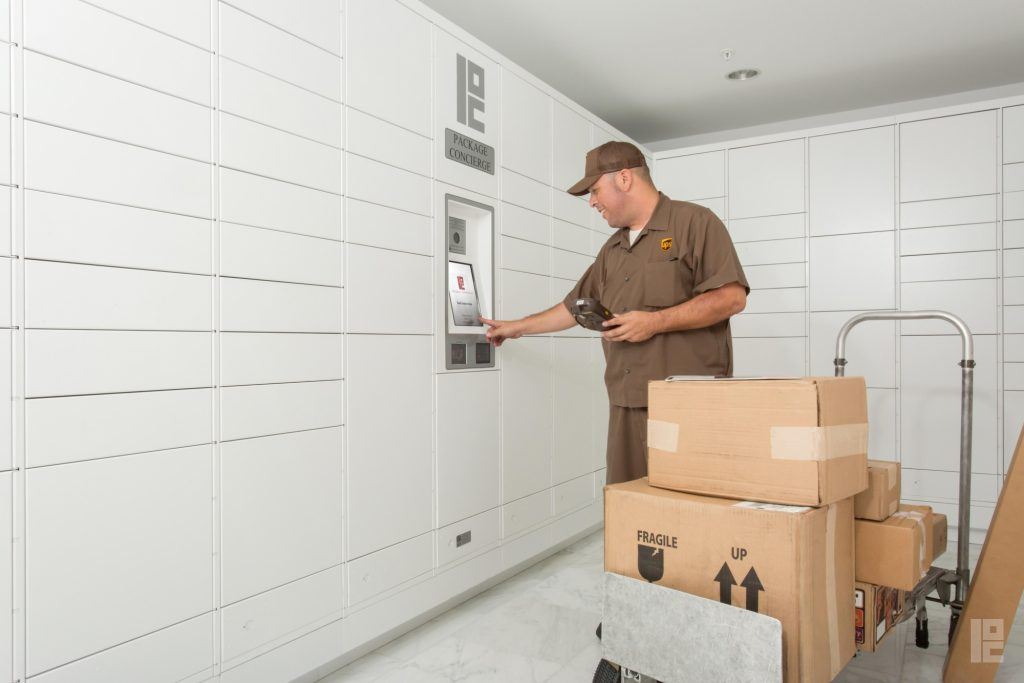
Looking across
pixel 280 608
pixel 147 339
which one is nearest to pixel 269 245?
pixel 147 339

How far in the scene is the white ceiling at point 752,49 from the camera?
3.40 meters

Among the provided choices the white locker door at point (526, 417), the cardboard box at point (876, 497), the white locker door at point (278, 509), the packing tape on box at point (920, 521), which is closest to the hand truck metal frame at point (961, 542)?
the packing tape on box at point (920, 521)

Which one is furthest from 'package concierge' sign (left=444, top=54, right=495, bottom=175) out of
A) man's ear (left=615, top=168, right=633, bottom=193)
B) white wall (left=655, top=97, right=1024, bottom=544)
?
white wall (left=655, top=97, right=1024, bottom=544)

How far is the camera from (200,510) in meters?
1.86

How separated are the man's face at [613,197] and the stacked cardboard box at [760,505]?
0.92 meters

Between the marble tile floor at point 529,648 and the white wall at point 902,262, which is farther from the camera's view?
the white wall at point 902,262

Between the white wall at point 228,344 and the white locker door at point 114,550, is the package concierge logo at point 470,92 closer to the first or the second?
the white wall at point 228,344

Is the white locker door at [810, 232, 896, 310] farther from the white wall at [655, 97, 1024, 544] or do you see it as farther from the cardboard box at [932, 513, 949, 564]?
the cardboard box at [932, 513, 949, 564]

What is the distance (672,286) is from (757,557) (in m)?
1.09

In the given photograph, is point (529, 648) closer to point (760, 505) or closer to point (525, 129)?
point (760, 505)

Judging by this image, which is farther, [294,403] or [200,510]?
[294,403]

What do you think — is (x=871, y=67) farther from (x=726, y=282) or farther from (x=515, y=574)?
(x=515, y=574)

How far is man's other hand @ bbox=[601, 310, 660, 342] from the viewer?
2.20 m

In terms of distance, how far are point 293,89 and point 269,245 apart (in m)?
0.53
